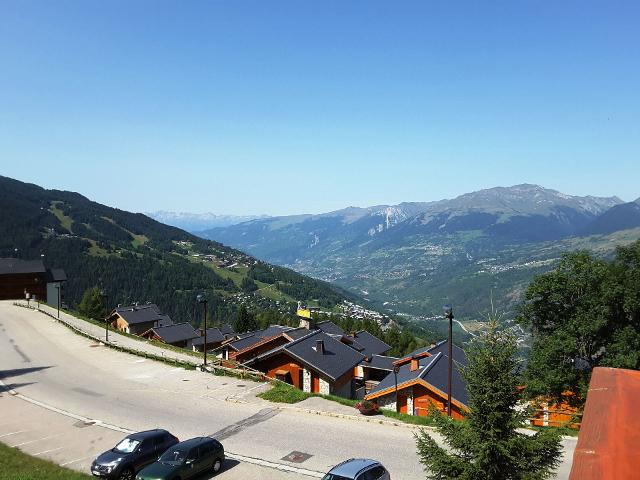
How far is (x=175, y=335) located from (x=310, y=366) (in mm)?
49264

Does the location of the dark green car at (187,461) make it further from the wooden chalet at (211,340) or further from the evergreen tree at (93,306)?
the evergreen tree at (93,306)

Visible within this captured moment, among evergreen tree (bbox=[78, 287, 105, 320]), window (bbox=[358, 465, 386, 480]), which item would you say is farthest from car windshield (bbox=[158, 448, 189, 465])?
evergreen tree (bbox=[78, 287, 105, 320])

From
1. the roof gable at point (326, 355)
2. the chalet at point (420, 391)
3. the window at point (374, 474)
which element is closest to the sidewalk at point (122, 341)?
the roof gable at point (326, 355)

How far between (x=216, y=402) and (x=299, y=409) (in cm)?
546

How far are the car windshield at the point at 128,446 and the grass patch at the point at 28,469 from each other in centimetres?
144

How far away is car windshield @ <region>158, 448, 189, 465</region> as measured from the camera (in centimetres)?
1752

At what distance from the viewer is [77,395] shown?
30.4 metres

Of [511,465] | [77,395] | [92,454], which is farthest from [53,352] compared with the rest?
[511,465]

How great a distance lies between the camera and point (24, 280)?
78562 mm

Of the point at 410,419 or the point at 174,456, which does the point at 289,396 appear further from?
the point at 174,456

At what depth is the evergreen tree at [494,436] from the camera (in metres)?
11.2

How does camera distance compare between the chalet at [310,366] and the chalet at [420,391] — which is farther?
the chalet at [310,366]

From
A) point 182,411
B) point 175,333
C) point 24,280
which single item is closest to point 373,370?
point 182,411

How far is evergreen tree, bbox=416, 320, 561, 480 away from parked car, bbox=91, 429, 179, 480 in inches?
477
